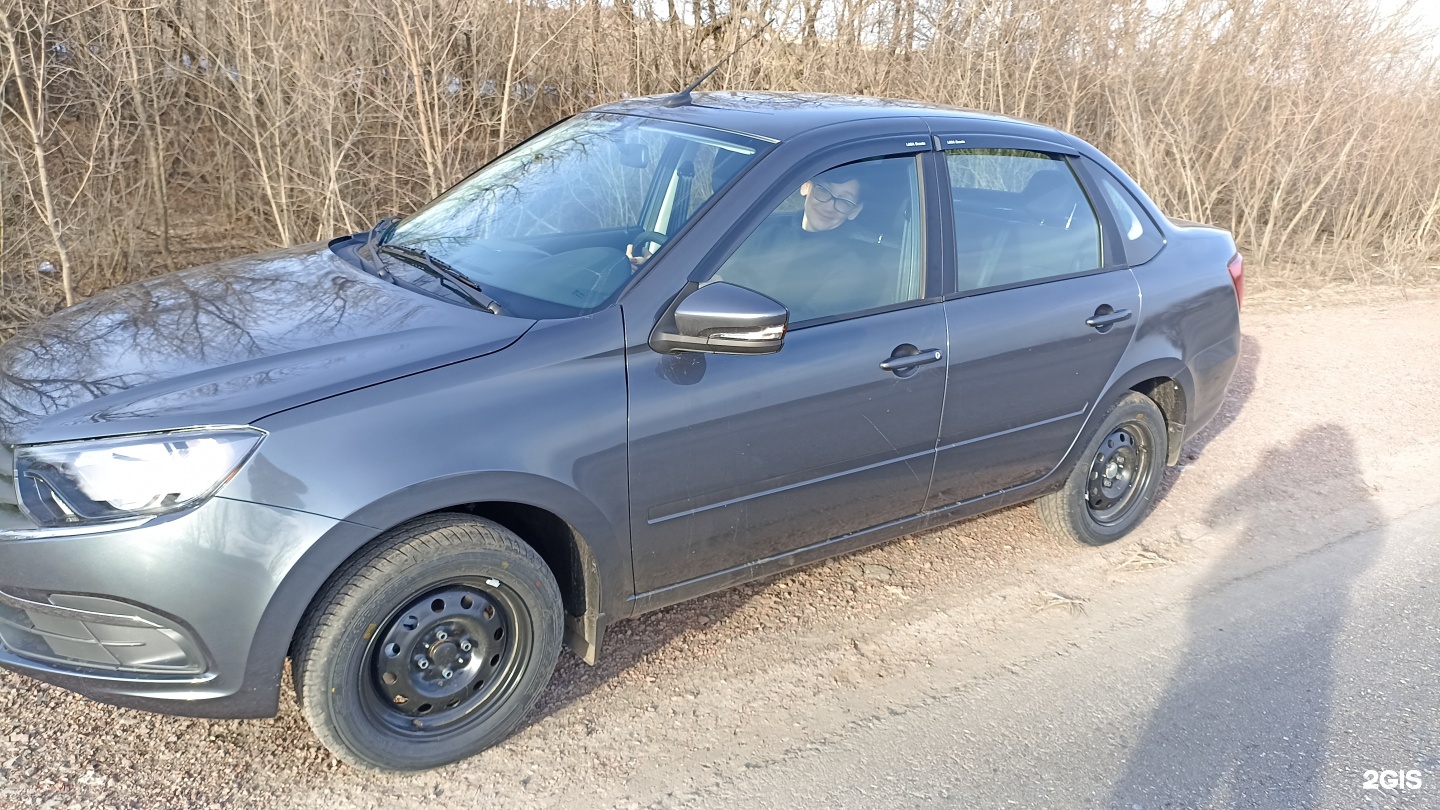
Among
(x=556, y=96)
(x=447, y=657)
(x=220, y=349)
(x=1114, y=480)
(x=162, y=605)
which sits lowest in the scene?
(x=1114, y=480)

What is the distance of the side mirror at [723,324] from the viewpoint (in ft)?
9.66

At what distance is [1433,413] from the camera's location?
651 centimetres

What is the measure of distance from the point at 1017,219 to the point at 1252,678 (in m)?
1.88

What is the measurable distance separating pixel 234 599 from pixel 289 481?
0.31 meters

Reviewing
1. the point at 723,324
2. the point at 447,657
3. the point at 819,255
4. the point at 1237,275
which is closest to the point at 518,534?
the point at 447,657

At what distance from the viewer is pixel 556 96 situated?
8.66 meters

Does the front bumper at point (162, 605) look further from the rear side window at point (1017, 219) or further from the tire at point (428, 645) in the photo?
the rear side window at point (1017, 219)

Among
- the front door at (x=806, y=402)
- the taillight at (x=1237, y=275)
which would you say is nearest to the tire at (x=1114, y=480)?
the taillight at (x=1237, y=275)

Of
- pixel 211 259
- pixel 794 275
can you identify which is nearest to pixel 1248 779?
pixel 794 275

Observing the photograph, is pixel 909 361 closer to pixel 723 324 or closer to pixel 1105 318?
pixel 723 324

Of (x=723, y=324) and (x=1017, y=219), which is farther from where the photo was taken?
(x=1017, y=219)

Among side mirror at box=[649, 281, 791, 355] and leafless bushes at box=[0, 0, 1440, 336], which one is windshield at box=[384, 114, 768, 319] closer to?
side mirror at box=[649, 281, 791, 355]

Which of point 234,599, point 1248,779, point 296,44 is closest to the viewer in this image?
point 234,599

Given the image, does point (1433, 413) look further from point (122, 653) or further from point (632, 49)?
point (122, 653)
